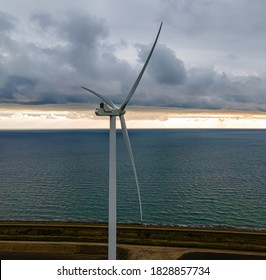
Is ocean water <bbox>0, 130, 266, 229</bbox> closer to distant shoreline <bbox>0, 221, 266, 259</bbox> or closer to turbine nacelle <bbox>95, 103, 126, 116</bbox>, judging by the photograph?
distant shoreline <bbox>0, 221, 266, 259</bbox>

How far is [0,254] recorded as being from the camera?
45719 mm


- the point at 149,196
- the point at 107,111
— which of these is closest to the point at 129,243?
the point at 107,111

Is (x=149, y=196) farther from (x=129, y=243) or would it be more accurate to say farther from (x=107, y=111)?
(x=107, y=111)

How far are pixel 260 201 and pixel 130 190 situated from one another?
4172 centimetres

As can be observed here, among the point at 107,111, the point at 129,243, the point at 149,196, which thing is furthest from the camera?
the point at 149,196

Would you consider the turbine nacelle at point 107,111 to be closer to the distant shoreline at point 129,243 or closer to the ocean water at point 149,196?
the distant shoreline at point 129,243

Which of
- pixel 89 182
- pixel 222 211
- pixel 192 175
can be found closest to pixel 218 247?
pixel 222 211

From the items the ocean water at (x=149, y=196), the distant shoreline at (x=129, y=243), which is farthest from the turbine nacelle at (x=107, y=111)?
the ocean water at (x=149, y=196)

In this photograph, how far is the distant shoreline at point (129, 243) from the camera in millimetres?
46031

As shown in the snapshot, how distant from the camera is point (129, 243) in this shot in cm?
5138

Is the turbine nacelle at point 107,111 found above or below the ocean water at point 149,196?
below

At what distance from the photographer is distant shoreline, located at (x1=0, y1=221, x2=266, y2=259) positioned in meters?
46.0

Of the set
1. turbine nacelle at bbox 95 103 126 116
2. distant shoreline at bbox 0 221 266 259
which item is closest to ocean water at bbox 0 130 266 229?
distant shoreline at bbox 0 221 266 259

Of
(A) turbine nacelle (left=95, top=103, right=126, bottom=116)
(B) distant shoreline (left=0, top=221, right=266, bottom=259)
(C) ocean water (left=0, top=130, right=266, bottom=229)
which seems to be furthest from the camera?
(C) ocean water (left=0, top=130, right=266, bottom=229)
